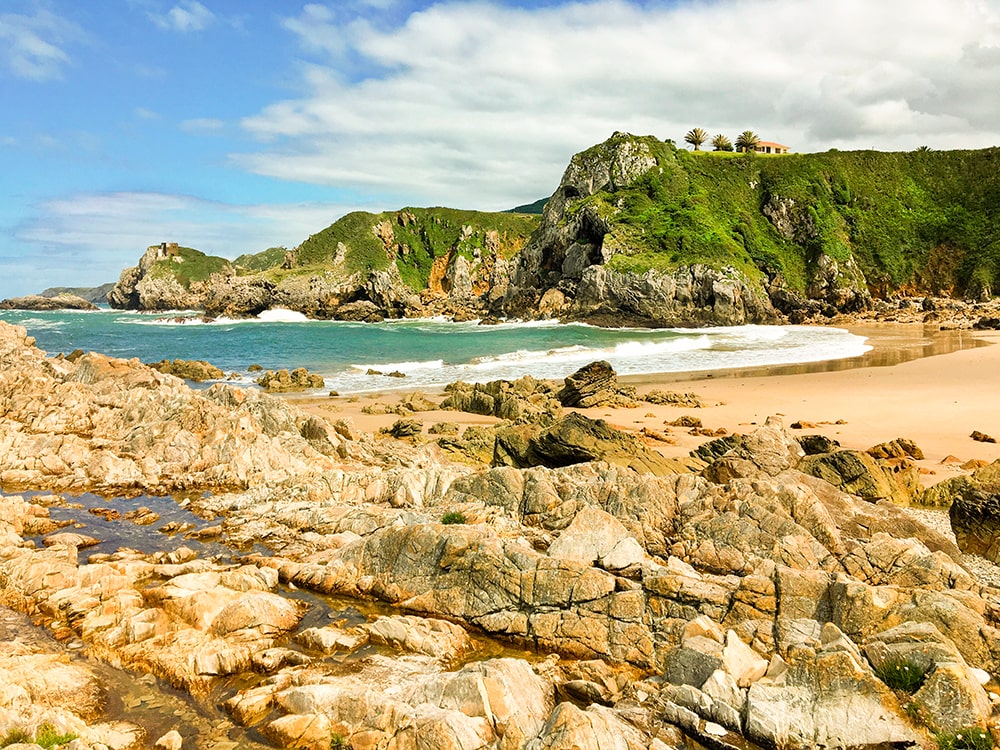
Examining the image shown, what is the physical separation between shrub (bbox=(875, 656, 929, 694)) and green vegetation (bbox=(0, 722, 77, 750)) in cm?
730

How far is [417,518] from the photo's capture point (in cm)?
1079

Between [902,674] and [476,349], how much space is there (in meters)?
49.9

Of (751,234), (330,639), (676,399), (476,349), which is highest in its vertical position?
(751,234)

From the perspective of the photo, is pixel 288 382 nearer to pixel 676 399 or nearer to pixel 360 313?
pixel 676 399

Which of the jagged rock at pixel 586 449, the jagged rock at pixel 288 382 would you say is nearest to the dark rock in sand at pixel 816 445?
the jagged rock at pixel 586 449

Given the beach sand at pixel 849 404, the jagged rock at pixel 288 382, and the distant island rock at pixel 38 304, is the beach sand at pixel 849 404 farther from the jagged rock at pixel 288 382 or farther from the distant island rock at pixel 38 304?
the distant island rock at pixel 38 304

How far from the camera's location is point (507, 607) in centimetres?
787

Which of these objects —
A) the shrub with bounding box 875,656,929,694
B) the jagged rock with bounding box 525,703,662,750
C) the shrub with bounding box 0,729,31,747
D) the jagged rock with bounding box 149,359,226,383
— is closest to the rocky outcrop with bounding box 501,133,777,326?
the jagged rock with bounding box 149,359,226,383

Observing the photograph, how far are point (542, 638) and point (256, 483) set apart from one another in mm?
8738

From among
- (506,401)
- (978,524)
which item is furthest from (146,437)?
(978,524)

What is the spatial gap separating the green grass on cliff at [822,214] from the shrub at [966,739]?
76732 mm

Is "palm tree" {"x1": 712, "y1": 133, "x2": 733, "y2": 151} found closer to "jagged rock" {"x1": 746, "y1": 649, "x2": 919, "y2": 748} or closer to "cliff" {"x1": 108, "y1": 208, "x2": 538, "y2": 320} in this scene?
"cliff" {"x1": 108, "y1": 208, "x2": 538, "y2": 320}

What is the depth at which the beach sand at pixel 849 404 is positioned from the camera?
60.1 ft

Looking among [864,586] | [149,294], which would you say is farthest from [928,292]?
[149,294]
